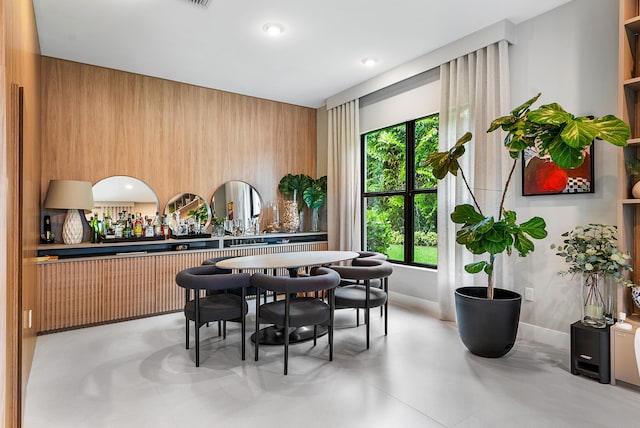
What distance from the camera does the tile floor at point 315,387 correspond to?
2176 millimetres

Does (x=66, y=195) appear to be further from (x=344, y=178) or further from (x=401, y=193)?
(x=401, y=193)

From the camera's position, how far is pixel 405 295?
473 centimetres

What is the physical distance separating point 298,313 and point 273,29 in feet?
9.03

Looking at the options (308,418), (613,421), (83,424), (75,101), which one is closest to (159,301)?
(83,424)

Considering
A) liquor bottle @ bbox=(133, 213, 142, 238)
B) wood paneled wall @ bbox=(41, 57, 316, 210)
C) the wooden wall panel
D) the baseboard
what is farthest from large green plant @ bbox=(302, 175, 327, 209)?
the baseboard

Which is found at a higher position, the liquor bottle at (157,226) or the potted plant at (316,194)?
the potted plant at (316,194)

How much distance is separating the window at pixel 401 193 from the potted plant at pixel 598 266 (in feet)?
5.68

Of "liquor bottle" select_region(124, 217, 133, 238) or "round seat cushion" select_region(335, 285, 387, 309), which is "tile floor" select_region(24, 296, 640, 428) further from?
"liquor bottle" select_region(124, 217, 133, 238)

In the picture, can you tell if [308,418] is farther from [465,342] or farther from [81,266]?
[81,266]

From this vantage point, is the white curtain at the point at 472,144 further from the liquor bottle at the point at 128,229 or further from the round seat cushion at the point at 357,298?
the liquor bottle at the point at 128,229

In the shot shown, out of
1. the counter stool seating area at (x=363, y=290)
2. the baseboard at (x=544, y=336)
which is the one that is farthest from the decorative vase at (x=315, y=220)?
the baseboard at (x=544, y=336)

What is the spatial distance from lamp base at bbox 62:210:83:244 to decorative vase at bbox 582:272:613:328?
4.92 metres

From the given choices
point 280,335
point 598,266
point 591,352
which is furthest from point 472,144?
point 280,335

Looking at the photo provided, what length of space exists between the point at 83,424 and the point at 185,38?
3483mm
